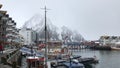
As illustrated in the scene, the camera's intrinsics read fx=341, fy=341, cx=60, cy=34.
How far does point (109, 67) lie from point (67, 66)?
22.1m

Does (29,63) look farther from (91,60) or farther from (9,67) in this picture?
(91,60)

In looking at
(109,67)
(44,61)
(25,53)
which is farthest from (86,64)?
(44,61)

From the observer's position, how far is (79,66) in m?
62.6

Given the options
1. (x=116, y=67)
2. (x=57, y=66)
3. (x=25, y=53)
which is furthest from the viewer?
(x=25, y=53)

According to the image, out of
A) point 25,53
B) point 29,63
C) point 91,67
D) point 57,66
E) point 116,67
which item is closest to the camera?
point 29,63

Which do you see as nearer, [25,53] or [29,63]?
[29,63]

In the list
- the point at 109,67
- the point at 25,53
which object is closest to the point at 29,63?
the point at 109,67

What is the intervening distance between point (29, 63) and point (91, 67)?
33.7 meters

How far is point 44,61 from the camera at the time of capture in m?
47.7

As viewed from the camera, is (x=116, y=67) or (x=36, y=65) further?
(x=116, y=67)

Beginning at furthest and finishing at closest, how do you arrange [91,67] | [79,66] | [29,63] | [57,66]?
[91,67]
[57,66]
[79,66]
[29,63]

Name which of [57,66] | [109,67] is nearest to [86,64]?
[109,67]

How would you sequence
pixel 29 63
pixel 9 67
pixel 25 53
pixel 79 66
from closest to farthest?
pixel 9 67, pixel 29 63, pixel 79 66, pixel 25 53

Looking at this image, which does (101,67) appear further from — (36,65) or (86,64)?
(36,65)
